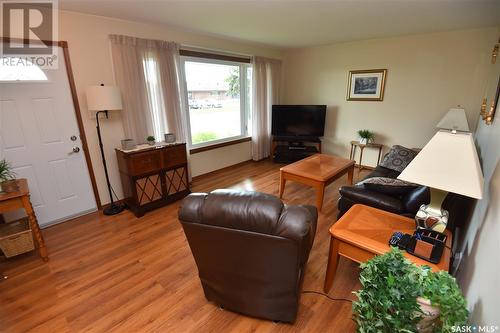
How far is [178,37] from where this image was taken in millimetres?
3520

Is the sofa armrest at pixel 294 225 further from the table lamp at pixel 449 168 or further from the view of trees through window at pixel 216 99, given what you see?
the view of trees through window at pixel 216 99

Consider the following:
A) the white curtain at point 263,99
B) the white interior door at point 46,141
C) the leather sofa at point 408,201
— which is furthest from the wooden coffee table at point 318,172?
the white interior door at point 46,141

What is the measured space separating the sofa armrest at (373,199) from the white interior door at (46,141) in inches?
128

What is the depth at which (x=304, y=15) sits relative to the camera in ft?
9.22

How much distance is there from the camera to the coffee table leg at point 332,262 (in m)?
1.68

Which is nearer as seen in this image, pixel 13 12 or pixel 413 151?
pixel 13 12

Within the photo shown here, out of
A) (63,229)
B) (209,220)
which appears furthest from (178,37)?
(209,220)

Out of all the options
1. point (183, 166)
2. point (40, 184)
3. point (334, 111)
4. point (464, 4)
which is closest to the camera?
point (464, 4)

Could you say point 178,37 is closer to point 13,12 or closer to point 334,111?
point 13,12

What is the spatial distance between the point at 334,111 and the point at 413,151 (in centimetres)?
190

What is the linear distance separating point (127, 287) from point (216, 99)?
11.3 feet

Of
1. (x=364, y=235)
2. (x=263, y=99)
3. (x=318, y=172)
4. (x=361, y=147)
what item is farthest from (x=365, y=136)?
(x=364, y=235)

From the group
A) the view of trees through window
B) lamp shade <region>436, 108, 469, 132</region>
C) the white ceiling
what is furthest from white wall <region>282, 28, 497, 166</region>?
the view of trees through window

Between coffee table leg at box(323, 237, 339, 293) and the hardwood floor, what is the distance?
0.09m
